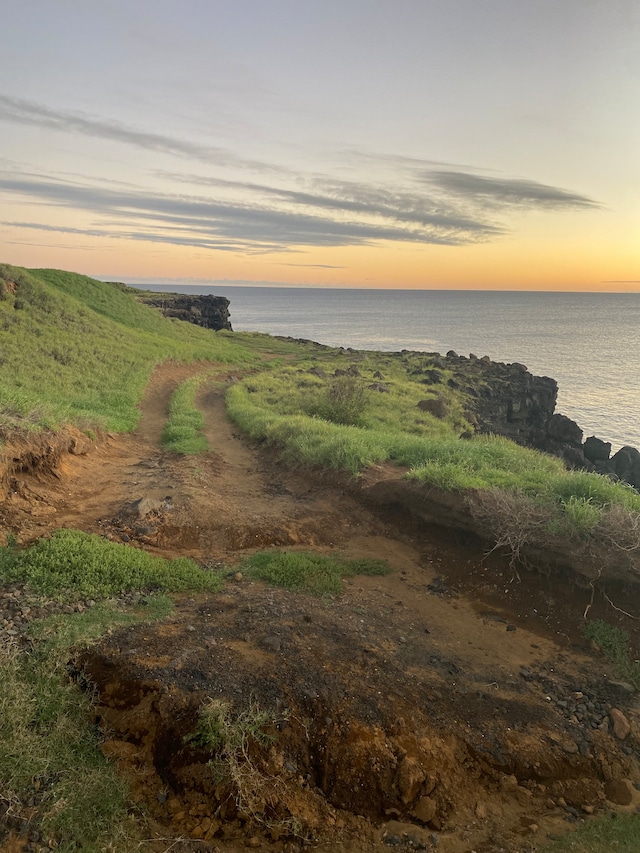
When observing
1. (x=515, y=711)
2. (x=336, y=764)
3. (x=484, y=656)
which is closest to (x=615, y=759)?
(x=515, y=711)

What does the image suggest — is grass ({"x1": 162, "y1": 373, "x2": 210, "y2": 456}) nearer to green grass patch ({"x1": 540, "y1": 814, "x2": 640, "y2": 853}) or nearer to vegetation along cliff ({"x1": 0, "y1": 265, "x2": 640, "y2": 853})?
vegetation along cliff ({"x1": 0, "y1": 265, "x2": 640, "y2": 853})

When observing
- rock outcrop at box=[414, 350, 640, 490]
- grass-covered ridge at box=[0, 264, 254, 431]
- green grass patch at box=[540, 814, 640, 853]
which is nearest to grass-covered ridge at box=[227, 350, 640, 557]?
green grass patch at box=[540, 814, 640, 853]

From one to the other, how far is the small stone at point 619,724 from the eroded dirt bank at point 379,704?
0.02 metres

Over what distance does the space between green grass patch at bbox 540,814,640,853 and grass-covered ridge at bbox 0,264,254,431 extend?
1156 centimetres

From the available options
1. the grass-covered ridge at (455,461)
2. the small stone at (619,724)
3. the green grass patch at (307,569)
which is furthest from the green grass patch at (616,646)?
the green grass patch at (307,569)

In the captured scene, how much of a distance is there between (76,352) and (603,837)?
25.4 m

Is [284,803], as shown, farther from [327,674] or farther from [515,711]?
[515,711]

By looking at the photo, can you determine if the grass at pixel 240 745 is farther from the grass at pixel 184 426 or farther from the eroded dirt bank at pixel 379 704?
the grass at pixel 184 426

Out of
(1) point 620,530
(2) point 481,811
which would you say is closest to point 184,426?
(1) point 620,530

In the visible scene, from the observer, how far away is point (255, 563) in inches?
337

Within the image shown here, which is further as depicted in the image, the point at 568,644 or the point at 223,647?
the point at 568,644

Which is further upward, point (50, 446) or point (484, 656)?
point (50, 446)

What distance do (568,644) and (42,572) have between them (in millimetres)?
7073

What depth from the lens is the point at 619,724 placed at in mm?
5594
